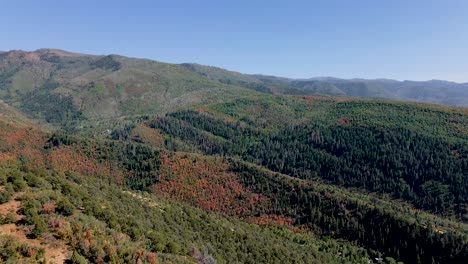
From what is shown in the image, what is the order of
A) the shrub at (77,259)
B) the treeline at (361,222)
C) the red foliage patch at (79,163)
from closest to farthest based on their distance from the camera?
the shrub at (77,259) → the treeline at (361,222) → the red foliage patch at (79,163)

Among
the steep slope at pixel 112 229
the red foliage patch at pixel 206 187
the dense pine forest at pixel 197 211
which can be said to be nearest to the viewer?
the steep slope at pixel 112 229

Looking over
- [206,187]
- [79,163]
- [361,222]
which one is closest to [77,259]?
[361,222]

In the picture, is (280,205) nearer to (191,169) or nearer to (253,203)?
(253,203)

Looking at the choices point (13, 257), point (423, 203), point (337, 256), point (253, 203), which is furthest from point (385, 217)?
point (13, 257)

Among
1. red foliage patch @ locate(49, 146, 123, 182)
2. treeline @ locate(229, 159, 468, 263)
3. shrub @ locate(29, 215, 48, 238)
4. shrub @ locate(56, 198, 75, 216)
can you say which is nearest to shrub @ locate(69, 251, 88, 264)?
shrub @ locate(29, 215, 48, 238)

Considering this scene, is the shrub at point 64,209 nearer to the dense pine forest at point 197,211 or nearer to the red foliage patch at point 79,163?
the dense pine forest at point 197,211

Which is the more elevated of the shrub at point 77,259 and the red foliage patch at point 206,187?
the shrub at point 77,259

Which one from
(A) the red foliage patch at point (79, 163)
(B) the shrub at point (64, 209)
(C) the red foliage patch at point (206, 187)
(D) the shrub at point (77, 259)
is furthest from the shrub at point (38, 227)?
(A) the red foliage patch at point (79, 163)

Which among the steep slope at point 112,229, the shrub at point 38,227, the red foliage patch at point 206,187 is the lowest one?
the red foliage patch at point 206,187

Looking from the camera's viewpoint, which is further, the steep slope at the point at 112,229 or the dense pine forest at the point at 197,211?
the dense pine forest at the point at 197,211

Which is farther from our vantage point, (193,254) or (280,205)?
(280,205)

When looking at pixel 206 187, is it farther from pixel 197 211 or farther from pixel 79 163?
pixel 79 163
